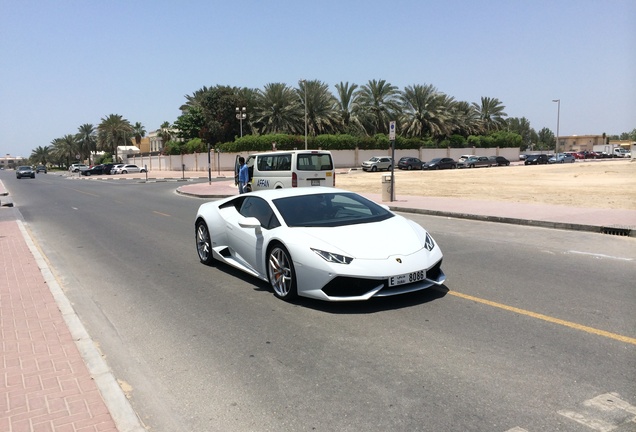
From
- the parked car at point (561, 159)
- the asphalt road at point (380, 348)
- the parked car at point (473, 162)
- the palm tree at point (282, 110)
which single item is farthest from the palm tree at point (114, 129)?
the asphalt road at point (380, 348)

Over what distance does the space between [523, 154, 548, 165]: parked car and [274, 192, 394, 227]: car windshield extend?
221ft

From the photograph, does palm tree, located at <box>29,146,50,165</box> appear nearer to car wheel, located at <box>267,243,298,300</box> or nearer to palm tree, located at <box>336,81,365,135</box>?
palm tree, located at <box>336,81,365,135</box>

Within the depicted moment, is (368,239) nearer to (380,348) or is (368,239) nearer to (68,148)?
(380,348)

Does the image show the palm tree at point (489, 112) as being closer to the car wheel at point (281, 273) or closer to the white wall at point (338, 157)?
the white wall at point (338, 157)

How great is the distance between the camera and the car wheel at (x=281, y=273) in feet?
19.8

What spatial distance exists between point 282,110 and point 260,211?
5881 cm

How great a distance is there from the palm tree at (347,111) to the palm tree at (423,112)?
7.04 metres

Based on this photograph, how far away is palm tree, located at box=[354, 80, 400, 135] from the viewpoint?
6506cm

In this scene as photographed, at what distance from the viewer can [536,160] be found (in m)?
68.8

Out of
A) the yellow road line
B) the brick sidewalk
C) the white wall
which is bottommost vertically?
the brick sidewalk

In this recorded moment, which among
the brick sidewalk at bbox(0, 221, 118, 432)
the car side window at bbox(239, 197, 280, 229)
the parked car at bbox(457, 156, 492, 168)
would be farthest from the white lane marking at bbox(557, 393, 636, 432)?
the parked car at bbox(457, 156, 492, 168)

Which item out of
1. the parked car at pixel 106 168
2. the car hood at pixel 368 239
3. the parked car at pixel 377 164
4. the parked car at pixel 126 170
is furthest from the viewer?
the parked car at pixel 106 168

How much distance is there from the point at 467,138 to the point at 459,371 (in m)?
81.0

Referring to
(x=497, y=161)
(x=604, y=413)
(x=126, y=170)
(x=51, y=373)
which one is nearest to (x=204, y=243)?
(x=51, y=373)
